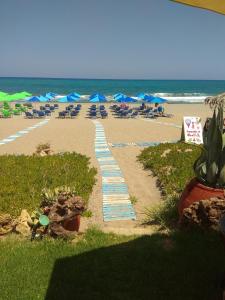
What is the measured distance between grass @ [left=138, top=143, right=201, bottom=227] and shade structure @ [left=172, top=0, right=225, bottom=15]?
15.2 ft

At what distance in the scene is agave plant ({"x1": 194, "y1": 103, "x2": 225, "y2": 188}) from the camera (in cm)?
712

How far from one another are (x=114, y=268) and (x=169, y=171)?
625 cm

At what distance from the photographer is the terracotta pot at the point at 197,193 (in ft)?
22.8

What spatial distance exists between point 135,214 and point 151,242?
76.8 inches

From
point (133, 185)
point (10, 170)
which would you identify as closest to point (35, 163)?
point (10, 170)

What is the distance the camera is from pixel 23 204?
29.8 feet

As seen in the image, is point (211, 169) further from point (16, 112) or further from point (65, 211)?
point (16, 112)

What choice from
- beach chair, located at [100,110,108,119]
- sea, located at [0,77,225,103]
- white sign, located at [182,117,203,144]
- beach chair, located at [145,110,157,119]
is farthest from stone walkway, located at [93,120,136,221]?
sea, located at [0,77,225,103]

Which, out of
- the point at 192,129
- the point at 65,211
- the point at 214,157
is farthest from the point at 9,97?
the point at 214,157

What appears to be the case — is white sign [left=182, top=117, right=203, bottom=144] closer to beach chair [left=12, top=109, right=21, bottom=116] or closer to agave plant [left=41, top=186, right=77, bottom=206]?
agave plant [left=41, top=186, right=77, bottom=206]

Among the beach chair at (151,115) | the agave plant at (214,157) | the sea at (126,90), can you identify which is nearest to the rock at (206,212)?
the agave plant at (214,157)

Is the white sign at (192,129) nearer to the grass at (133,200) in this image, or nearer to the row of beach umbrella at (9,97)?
the grass at (133,200)

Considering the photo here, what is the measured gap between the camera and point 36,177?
11.5 m

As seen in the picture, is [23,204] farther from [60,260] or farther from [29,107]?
[29,107]
